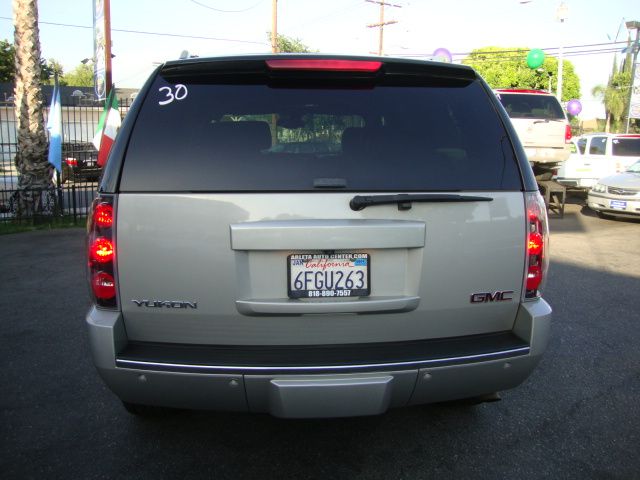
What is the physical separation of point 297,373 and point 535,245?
1.26 m

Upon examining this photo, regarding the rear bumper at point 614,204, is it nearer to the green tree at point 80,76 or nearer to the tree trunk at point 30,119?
the tree trunk at point 30,119

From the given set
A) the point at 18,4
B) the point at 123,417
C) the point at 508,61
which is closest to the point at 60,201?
the point at 18,4

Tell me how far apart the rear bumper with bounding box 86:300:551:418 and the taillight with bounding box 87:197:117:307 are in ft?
0.29

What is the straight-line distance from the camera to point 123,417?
3359 mm

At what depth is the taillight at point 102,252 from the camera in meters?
2.43

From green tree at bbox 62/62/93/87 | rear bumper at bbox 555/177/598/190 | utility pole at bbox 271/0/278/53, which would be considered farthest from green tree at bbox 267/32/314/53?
green tree at bbox 62/62/93/87

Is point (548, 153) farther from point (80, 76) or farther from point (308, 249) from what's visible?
point (80, 76)

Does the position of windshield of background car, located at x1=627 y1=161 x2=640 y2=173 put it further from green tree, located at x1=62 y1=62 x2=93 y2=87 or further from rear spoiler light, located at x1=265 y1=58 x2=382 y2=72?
green tree, located at x1=62 y1=62 x2=93 y2=87

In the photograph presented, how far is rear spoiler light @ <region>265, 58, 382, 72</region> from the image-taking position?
2.56 meters

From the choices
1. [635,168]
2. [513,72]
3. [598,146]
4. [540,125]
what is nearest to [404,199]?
[540,125]

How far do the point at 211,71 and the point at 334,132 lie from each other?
66 centimetres

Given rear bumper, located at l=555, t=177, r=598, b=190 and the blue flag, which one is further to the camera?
rear bumper, located at l=555, t=177, r=598, b=190

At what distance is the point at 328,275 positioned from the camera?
96.0 inches

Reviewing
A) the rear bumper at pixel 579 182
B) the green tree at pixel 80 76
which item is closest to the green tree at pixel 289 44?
the rear bumper at pixel 579 182
